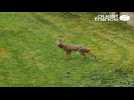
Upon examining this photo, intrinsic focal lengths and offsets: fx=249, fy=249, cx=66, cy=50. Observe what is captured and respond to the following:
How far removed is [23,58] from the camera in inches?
96.8

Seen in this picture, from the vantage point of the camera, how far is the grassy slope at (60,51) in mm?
2457

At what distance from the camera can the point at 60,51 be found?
8.21 ft

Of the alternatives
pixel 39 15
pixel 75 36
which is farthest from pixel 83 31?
pixel 39 15

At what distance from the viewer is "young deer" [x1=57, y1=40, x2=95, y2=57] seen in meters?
2.48

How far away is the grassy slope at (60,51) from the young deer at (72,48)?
0.05m

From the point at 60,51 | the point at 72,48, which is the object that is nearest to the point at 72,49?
the point at 72,48

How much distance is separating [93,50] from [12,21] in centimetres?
85

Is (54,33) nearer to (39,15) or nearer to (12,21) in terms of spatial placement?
(39,15)

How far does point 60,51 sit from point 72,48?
12cm

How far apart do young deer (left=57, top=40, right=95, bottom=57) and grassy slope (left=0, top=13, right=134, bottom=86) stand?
46mm

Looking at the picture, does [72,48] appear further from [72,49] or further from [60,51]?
[60,51]

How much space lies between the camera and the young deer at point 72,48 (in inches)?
97.7
